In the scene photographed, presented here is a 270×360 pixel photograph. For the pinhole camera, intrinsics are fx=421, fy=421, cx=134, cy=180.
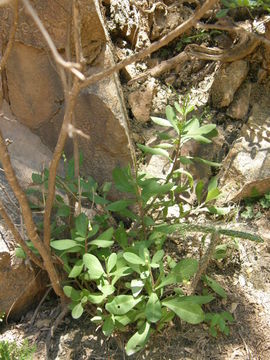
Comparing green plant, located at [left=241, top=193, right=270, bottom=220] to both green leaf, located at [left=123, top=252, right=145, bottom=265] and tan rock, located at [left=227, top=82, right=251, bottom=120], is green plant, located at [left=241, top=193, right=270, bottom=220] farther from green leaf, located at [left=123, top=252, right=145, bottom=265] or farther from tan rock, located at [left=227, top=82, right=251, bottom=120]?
green leaf, located at [left=123, top=252, right=145, bottom=265]

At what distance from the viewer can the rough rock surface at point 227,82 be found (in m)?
3.05

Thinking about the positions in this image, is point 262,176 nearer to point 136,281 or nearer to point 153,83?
point 153,83

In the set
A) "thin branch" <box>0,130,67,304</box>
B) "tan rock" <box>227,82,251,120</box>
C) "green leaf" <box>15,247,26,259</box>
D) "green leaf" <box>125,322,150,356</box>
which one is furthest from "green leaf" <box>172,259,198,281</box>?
"tan rock" <box>227,82,251,120</box>

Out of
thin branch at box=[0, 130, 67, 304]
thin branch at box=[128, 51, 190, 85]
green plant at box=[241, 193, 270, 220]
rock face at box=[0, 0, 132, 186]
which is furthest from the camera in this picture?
thin branch at box=[128, 51, 190, 85]

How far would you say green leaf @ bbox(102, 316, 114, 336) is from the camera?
6.07ft

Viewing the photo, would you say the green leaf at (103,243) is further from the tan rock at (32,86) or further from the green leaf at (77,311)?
the tan rock at (32,86)

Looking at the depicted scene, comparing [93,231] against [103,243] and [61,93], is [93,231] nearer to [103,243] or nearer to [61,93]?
[103,243]

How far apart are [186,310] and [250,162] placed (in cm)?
130

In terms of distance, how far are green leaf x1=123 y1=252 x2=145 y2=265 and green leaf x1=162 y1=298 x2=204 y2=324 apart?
23 centimetres

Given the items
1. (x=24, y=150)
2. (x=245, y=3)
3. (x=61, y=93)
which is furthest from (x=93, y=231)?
(x=245, y=3)

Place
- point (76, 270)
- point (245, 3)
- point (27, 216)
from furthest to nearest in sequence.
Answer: point (245, 3) < point (76, 270) < point (27, 216)

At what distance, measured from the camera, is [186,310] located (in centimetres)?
187

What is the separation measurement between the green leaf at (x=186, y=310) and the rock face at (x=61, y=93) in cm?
103

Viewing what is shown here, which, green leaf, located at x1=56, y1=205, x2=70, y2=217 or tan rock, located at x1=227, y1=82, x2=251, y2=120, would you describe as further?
tan rock, located at x1=227, y1=82, x2=251, y2=120
